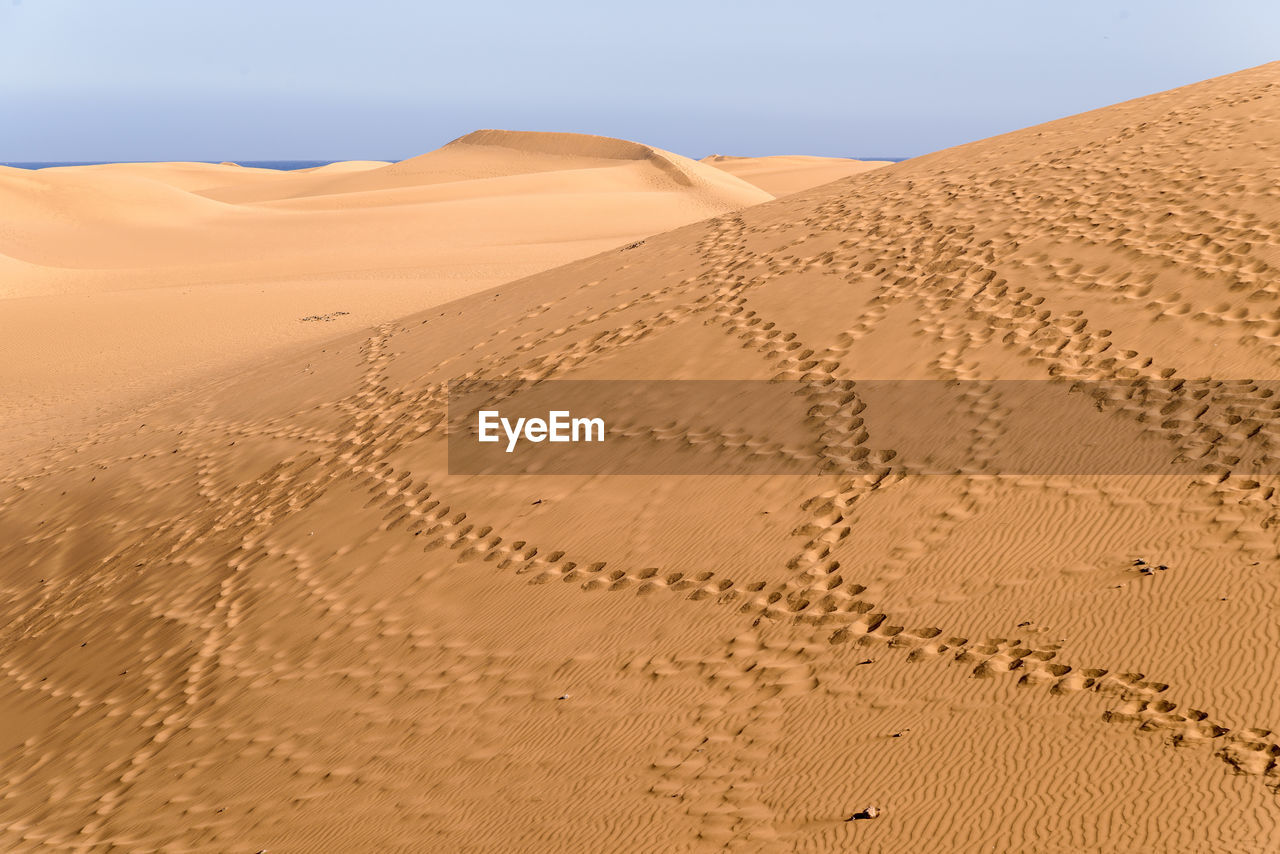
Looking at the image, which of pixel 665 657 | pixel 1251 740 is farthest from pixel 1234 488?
pixel 665 657

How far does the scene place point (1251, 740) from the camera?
4.03 meters

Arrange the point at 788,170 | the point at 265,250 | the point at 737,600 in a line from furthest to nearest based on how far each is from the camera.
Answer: the point at 788,170
the point at 265,250
the point at 737,600

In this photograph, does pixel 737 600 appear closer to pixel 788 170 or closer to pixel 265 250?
pixel 265 250

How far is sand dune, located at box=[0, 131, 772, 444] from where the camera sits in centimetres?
1709

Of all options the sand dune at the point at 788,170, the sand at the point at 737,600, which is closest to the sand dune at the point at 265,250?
the sand at the point at 737,600

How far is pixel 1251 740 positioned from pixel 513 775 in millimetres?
3115

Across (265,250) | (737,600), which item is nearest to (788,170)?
(265,250)

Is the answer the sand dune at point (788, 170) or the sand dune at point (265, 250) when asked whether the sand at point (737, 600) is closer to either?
the sand dune at point (265, 250)

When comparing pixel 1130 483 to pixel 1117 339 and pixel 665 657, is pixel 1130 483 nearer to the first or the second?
pixel 1117 339

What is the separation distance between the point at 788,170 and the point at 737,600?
63903mm

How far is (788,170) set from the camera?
66750mm

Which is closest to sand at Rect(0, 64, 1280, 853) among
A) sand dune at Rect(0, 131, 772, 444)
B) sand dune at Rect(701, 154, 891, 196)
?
sand dune at Rect(0, 131, 772, 444)

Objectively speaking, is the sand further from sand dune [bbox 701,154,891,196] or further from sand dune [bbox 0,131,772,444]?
sand dune [bbox 701,154,891,196]

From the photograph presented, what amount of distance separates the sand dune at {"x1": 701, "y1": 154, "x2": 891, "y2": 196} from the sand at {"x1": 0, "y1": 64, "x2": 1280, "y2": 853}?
4679 cm
